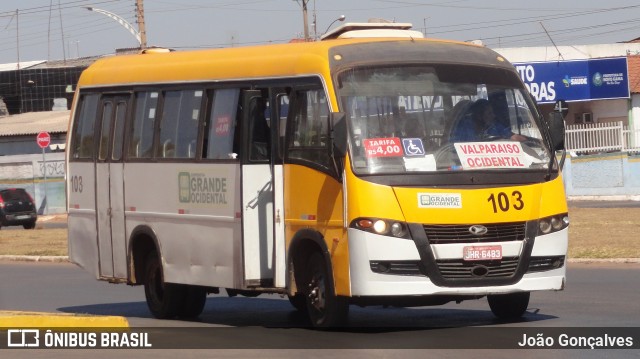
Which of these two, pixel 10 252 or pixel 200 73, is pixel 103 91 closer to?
pixel 200 73

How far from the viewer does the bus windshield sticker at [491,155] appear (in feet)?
41.1

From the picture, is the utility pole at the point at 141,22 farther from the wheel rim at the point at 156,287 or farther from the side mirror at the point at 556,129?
the side mirror at the point at 556,129

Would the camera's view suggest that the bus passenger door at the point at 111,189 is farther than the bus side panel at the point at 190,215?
Yes

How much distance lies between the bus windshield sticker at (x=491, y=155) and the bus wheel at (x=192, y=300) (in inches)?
170

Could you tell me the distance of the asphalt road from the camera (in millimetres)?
12070

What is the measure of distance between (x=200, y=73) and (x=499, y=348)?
5248 mm

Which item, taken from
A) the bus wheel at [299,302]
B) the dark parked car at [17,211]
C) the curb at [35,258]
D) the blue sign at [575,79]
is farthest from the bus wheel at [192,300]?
the blue sign at [575,79]

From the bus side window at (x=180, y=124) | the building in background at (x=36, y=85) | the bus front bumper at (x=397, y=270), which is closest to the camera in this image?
the bus front bumper at (x=397, y=270)

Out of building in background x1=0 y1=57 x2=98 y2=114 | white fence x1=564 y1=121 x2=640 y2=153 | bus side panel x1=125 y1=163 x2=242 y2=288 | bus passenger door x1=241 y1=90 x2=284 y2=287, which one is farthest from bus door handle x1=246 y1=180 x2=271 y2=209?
building in background x1=0 y1=57 x2=98 y2=114

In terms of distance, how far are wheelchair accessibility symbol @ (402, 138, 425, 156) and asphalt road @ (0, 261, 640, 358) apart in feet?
5.47

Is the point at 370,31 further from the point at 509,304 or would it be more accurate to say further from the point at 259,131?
the point at 509,304

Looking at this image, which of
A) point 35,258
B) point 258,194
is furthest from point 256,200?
point 35,258

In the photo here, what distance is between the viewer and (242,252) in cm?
1366

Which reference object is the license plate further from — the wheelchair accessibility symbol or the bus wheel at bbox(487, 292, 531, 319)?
the bus wheel at bbox(487, 292, 531, 319)
